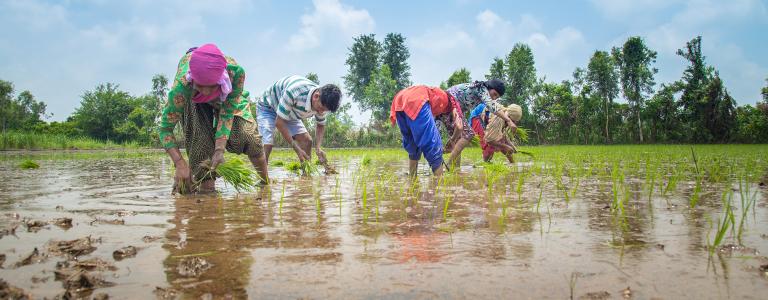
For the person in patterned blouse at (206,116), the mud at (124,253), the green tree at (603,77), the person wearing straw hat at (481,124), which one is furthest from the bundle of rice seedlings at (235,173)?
the green tree at (603,77)

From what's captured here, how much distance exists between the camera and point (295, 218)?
103 inches

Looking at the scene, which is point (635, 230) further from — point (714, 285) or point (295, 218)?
point (295, 218)

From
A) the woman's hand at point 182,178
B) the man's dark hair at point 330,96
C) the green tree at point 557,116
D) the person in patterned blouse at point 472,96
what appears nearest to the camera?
the woman's hand at point 182,178

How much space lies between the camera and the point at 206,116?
3934 millimetres

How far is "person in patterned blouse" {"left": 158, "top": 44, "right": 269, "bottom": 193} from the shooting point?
3.30m

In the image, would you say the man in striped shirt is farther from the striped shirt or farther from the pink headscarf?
the pink headscarf

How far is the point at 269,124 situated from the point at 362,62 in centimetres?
4442

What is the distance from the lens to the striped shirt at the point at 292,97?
5211 mm

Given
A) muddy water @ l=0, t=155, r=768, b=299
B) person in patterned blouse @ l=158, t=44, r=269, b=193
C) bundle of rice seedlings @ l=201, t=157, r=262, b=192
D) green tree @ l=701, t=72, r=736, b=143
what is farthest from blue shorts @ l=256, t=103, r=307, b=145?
green tree @ l=701, t=72, r=736, b=143

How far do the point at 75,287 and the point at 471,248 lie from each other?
53.3 inches

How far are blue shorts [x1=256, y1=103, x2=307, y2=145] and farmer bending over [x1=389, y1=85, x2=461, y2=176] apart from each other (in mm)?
1310

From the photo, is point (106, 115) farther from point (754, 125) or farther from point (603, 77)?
point (754, 125)

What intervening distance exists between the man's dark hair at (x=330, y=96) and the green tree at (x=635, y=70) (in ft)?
100

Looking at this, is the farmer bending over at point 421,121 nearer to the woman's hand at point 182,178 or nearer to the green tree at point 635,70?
the woman's hand at point 182,178
